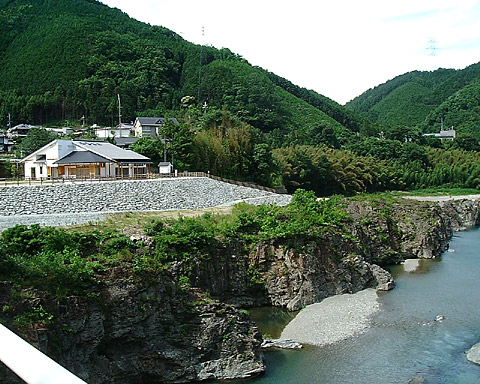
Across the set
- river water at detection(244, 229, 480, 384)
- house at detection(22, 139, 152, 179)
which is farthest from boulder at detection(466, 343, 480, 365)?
house at detection(22, 139, 152, 179)

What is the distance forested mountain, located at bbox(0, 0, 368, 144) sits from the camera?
81438 millimetres

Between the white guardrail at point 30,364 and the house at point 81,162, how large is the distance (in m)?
33.8

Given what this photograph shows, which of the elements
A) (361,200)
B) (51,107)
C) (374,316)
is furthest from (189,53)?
(374,316)

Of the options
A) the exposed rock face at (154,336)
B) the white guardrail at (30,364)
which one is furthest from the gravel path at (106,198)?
the white guardrail at (30,364)

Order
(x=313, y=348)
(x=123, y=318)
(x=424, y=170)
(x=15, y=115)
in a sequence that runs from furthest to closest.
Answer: (x=15, y=115) → (x=424, y=170) → (x=313, y=348) → (x=123, y=318)

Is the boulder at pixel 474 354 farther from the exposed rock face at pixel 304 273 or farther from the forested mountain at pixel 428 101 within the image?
the forested mountain at pixel 428 101

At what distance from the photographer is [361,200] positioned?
125ft

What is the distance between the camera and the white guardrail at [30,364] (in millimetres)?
1934

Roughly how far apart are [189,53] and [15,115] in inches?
1551

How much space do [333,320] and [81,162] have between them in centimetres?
2151

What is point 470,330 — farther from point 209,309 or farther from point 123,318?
point 123,318

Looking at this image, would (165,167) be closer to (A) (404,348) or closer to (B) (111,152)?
(B) (111,152)

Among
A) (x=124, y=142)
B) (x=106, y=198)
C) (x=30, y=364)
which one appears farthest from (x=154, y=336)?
(x=124, y=142)

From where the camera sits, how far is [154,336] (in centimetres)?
1558
